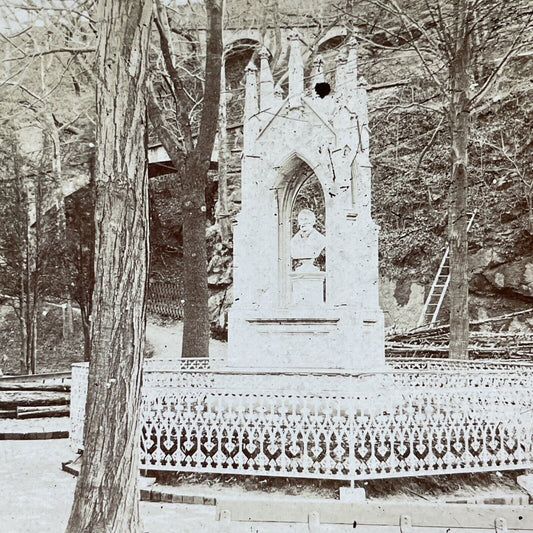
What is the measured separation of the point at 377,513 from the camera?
183 inches

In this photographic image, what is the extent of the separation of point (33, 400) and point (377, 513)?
499 inches

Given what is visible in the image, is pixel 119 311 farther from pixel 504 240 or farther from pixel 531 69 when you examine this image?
pixel 531 69

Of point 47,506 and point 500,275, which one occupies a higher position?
point 500,275

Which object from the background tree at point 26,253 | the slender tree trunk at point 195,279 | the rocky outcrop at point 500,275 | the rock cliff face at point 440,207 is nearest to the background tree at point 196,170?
the slender tree trunk at point 195,279

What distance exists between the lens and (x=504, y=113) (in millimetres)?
23609

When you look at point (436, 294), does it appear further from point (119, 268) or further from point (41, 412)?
point (119, 268)

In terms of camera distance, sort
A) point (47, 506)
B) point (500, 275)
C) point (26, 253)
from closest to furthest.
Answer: point (47, 506) → point (500, 275) → point (26, 253)

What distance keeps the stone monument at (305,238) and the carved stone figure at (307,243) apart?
0.06 feet

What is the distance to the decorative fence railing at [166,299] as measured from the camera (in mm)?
27656

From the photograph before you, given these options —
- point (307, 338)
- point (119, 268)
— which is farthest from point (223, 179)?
point (119, 268)

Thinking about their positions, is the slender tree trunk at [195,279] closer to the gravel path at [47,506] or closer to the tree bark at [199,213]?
the tree bark at [199,213]

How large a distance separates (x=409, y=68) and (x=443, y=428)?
22941 millimetres

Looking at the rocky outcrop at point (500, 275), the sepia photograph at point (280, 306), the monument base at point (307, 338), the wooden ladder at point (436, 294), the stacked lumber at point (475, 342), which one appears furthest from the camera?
the wooden ladder at point (436, 294)

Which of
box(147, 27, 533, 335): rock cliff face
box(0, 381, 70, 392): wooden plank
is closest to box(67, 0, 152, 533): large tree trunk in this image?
box(0, 381, 70, 392): wooden plank
